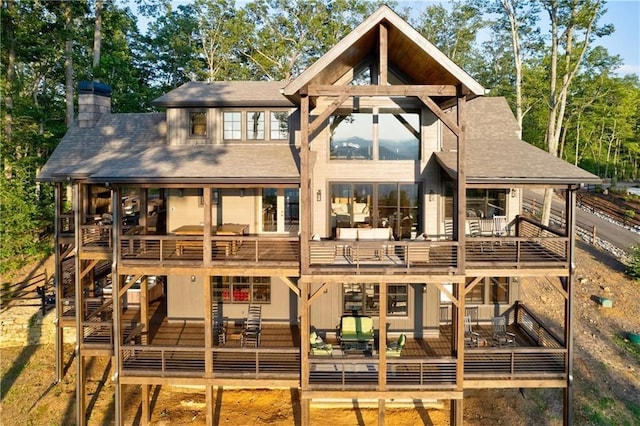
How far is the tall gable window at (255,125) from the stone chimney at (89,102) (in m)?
6.68

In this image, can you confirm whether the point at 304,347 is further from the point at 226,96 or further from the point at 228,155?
the point at 226,96

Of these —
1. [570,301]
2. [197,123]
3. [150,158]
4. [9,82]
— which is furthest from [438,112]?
[9,82]

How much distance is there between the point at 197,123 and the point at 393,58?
23.6 feet

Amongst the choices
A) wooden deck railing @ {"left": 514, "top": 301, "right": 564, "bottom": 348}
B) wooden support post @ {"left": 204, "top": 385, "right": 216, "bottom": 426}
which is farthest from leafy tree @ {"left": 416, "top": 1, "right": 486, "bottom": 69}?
wooden support post @ {"left": 204, "top": 385, "right": 216, "bottom": 426}

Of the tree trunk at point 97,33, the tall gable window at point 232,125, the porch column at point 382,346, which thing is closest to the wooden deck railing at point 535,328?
the porch column at point 382,346

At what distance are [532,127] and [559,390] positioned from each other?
40.1 metres

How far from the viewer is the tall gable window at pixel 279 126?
50.2ft

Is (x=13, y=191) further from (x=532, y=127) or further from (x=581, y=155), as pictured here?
(x=581, y=155)

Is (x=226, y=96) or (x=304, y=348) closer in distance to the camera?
(x=304, y=348)

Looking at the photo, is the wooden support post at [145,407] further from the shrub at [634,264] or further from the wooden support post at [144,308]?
the shrub at [634,264]

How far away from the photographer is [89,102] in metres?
17.1

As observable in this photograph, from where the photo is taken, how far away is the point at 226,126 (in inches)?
604

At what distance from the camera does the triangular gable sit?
1059cm

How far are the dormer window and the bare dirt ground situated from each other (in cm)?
900
